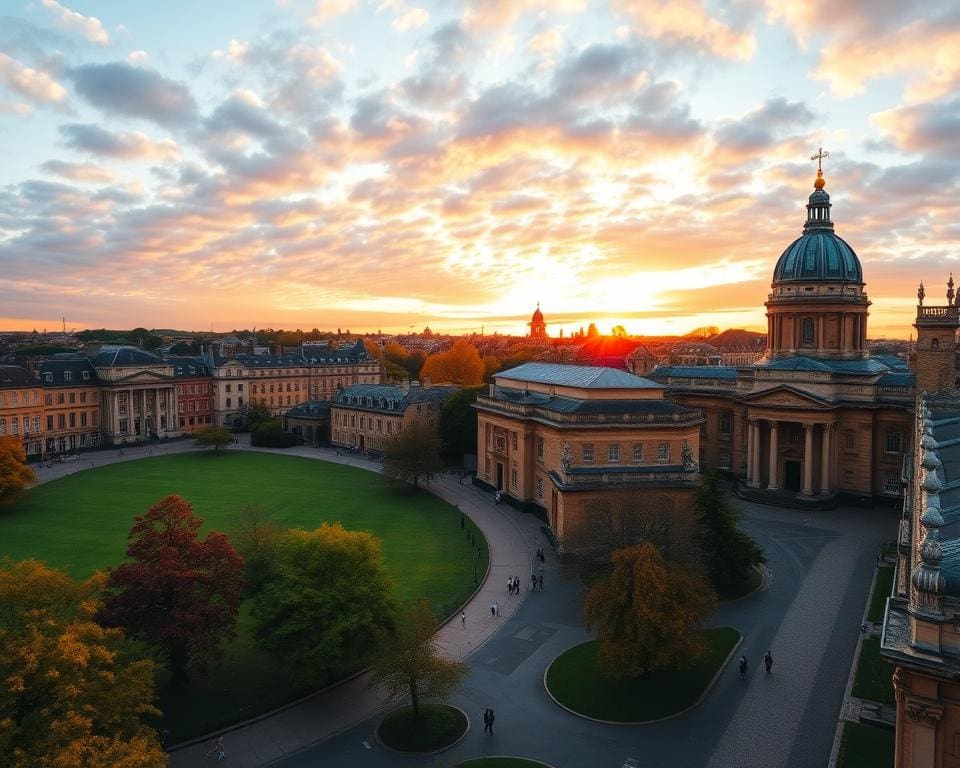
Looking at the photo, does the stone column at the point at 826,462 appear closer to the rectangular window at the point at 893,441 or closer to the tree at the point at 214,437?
the rectangular window at the point at 893,441

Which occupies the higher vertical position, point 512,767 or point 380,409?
point 380,409

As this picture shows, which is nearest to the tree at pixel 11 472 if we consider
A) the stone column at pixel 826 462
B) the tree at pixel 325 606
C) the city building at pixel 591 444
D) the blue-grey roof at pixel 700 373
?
the tree at pixel 325 606

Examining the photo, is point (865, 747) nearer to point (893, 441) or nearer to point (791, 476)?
point (791, 476)

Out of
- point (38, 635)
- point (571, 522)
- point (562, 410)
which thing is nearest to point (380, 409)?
point (562, 410)

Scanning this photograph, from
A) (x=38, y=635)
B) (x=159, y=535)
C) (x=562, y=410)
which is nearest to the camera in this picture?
(x=38, y=635)

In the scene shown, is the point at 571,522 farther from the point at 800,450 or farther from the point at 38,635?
the point at 38,635

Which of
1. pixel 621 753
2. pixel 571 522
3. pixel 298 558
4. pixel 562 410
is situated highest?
pixel 562 410

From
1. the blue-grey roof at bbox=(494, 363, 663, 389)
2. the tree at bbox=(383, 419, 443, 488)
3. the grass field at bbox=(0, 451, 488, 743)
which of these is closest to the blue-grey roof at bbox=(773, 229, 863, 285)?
the blue-grey roof at bbox=(494, 363, 663, 389)

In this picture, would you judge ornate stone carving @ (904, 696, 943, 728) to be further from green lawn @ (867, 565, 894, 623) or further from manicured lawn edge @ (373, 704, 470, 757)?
green lawn @ (867, 565, 894, 623)

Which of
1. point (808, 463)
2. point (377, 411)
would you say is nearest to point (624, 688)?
point (808, 463)
